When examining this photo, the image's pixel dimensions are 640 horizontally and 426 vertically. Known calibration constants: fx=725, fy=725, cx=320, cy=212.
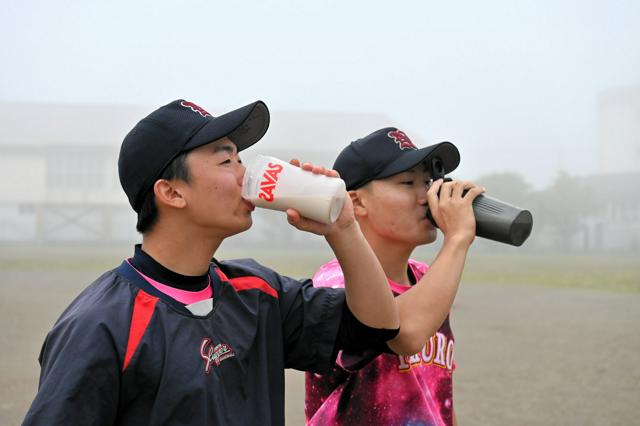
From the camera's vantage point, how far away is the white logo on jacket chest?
135 cm

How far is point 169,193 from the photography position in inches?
58.2

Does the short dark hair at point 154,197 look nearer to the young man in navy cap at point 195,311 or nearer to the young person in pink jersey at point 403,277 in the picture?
the young man in navy cap at point 195,311

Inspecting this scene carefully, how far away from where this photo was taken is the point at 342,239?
1.40 metres

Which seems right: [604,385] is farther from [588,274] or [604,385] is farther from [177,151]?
[588,274]

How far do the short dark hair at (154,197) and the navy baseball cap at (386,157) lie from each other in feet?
2.17

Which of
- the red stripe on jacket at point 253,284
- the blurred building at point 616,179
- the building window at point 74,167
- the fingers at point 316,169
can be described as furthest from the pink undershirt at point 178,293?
the building window at point 74,167

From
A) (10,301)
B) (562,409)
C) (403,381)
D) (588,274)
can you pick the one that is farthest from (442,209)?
(588,274)

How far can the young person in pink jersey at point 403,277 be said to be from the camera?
5.39ft

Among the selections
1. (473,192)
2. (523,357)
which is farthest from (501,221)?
(523,357)

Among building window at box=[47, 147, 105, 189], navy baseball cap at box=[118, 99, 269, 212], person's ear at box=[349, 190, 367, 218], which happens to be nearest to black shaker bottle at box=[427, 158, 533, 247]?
person's ear at box=[349, 190, 367, 218]

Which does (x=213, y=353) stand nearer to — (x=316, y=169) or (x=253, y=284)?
(x=253, y=284)

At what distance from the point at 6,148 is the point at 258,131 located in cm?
3173

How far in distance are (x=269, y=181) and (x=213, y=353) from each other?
344mm

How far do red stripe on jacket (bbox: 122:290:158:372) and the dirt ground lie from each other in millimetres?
3633
